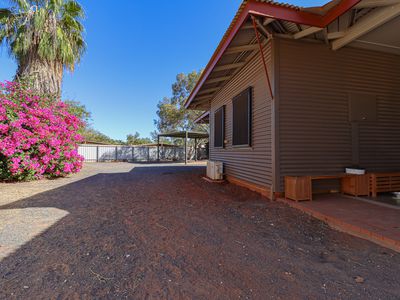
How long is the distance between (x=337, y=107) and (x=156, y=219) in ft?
13.7

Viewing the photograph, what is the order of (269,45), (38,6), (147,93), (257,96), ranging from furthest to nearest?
(147,93), (38,6), (257,96), (269,45)

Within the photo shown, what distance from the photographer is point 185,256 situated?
198 centimetres

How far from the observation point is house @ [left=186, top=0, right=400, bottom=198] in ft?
12.6

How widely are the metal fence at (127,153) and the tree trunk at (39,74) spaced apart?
1141 centimetres

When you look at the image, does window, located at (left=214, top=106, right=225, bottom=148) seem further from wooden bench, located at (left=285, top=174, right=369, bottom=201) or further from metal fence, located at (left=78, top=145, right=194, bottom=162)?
metal fence, located at (left=78, top=145, right=194, bottom=162)

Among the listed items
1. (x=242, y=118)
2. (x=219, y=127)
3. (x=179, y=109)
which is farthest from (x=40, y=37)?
(x=179, y=109)

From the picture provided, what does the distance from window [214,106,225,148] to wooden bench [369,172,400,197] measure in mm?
3990

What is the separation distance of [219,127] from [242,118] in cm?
208

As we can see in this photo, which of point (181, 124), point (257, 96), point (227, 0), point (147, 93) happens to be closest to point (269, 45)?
point (257, 96)

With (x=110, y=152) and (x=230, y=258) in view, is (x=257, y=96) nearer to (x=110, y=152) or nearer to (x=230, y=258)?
(x=230, y=258)

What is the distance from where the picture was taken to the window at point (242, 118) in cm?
490

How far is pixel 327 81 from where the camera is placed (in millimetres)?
4109

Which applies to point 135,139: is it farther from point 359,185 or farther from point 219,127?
point 359,185

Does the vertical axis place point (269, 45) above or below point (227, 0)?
below
